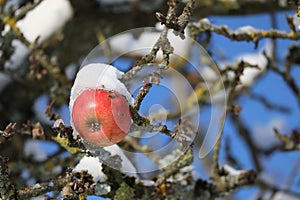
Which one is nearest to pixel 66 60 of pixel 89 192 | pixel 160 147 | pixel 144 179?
pixel 160 147

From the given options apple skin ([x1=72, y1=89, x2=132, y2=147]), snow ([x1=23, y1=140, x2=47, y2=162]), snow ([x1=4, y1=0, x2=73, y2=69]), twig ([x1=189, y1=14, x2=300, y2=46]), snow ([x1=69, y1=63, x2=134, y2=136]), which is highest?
snow ([x1=4, y1=0, x2=73, y2=69])

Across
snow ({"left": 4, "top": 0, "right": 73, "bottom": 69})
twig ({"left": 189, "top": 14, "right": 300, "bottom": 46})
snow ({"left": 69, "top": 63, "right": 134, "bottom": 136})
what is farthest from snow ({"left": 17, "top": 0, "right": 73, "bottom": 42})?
snow ({"left": 69, "top": 63, "right": 134, "bottom": 136})

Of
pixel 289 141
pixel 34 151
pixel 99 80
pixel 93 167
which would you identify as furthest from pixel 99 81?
pixel 34 151

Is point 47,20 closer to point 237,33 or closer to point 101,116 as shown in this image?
point 237,33

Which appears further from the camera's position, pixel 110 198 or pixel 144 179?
pixel 144 179

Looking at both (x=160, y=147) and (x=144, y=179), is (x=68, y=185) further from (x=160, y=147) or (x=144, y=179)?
(x=160, y=147)

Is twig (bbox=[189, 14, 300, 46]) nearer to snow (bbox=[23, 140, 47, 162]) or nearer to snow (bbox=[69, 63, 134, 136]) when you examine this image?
snow (bbox=[69, 63, 134, 136])

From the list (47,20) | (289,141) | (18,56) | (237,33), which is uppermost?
(47,20)
